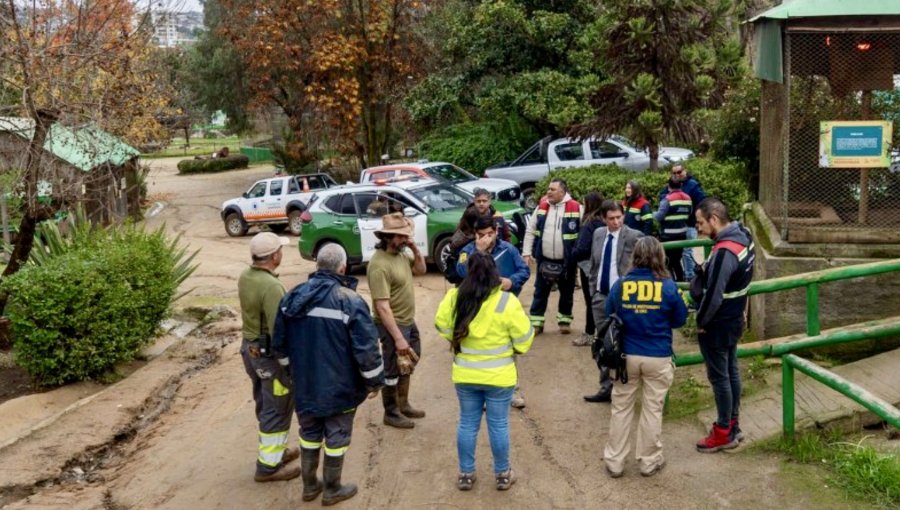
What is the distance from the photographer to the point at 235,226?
79.5 feet

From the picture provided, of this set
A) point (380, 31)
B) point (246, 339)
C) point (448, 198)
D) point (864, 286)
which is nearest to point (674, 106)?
point (448, 198)

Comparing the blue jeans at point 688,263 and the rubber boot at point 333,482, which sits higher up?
the blue jeans at point 688,263

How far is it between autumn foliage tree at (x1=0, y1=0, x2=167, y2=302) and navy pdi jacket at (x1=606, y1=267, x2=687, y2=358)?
267 inches

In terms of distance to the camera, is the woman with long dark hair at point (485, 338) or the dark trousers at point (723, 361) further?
the dark trousers at point (723, 361)

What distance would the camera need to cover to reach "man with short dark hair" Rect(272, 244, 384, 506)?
5676 mm

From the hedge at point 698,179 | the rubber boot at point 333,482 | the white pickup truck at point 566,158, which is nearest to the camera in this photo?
the rubber boot at point 333,482

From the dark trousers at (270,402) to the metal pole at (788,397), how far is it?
3529mm

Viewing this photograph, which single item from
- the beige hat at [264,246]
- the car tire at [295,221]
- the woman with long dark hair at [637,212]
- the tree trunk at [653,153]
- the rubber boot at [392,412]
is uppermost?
the tree trunk at [653,153]

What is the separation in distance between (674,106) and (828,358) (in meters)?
8.44

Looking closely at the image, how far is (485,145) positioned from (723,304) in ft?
58.6

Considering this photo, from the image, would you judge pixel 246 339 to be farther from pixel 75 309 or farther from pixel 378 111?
pixel 378 111

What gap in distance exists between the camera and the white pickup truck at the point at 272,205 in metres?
23.5

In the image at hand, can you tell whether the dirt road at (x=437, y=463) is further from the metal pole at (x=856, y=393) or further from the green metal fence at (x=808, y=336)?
the metal pole at (x=856, y=393)

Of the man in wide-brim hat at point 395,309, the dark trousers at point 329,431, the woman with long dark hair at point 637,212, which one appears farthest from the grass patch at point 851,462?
the woman with long dark hair at point 637,212
